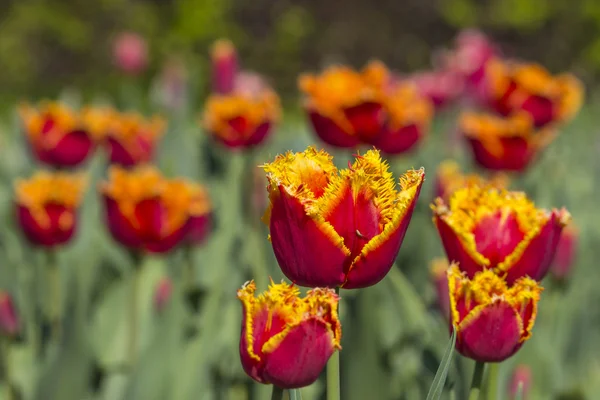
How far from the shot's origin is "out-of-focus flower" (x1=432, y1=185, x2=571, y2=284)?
93cm

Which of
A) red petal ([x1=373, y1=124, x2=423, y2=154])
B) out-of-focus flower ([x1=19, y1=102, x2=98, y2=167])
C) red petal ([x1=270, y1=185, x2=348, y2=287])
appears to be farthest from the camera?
out-of-focus flower ([x1=19, y1=102, x2=98, y2=167])

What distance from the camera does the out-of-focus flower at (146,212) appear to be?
5.28 feet

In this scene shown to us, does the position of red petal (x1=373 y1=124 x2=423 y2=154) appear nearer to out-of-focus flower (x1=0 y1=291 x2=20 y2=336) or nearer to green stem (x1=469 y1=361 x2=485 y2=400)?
out-of-focus flower (x1=0 y1=291 x2=20 y2=336)

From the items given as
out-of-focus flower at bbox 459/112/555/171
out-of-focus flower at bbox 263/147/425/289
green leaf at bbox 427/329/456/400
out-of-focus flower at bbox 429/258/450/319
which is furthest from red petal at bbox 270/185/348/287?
out-of-focus flower at bbox 459/112/555/171

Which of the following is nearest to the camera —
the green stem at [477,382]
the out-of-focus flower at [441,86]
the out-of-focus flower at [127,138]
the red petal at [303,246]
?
the red petal at [303,246]

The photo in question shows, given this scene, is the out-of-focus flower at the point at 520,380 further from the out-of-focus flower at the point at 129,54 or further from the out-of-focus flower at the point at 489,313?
the out-of-focus flower at the point at 129,54

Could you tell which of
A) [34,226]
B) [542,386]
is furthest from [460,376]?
[34,226]

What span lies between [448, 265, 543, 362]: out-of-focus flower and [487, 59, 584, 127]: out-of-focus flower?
1609 mm

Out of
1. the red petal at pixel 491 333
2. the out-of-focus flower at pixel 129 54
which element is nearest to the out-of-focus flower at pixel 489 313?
the red petal at pixel 491 333

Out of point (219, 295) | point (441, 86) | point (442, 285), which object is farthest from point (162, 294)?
point (441, 86)

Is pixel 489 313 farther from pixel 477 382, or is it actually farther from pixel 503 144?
pixel 503 144

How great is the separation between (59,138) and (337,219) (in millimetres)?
1402

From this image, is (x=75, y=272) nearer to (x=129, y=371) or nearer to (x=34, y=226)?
(x=34, y=226)

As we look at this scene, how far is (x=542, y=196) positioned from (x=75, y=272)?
1348 mm
